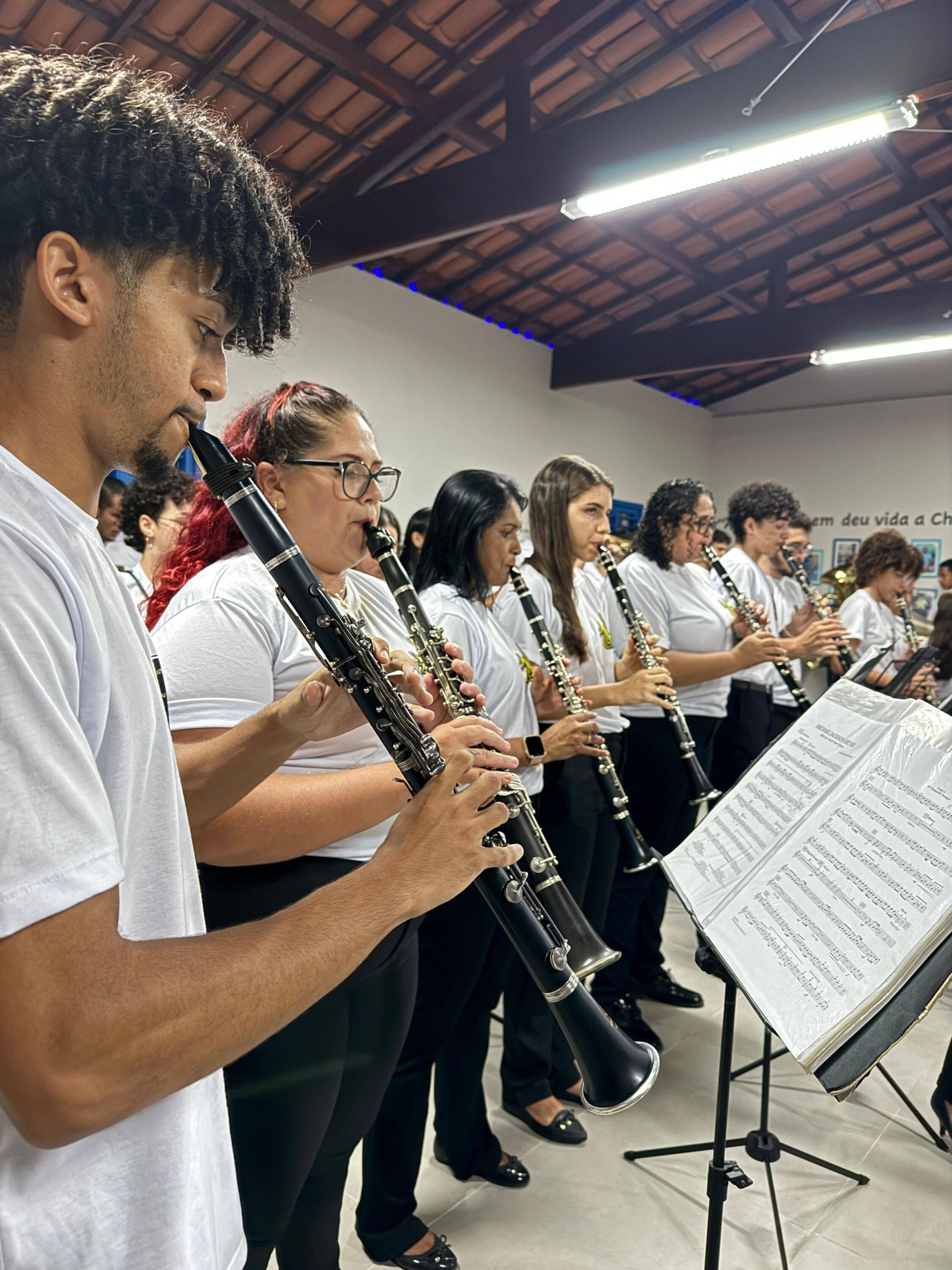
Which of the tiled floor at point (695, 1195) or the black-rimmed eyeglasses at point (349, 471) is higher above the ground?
the black-rimmed eyeglasses at point (349, 471)

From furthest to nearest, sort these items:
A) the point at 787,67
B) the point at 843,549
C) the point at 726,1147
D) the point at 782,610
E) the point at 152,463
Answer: the point at 843,549 → the point at 782,610 → the point at 787,67 → the point at 726,1147 → the point at 152,463

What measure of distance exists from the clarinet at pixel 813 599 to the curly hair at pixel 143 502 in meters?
3.19

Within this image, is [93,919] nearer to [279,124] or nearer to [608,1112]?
[608,1112]

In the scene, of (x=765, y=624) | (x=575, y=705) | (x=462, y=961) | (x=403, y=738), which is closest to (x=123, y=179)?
(x=403, y=738)

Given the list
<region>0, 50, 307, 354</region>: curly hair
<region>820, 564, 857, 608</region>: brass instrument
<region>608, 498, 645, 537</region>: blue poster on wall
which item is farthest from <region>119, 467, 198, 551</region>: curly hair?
<region>608, 498, 645, 537</region>: blue poster on wall

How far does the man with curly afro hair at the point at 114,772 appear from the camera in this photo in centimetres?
60

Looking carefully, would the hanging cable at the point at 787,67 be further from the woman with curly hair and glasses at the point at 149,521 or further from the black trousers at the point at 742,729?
the woman with curly hair and glasses at the point at 149,521

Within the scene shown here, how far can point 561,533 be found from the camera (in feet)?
10.1

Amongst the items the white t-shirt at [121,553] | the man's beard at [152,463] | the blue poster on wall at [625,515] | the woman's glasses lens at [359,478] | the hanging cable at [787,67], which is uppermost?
the hanging cable at [787,67]

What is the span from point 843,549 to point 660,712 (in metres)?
9.45

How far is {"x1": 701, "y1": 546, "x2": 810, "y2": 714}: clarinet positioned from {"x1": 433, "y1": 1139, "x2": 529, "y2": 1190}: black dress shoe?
2.32 meters

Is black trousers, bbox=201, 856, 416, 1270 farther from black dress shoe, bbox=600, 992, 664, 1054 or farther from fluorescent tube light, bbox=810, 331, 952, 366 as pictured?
fluorescent tube light, bbox=810, 331, 952, 366

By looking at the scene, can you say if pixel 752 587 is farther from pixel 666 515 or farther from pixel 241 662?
pixel 241 662

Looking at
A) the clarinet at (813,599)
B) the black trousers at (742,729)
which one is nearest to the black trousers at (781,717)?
the black trousers at (742,729)
